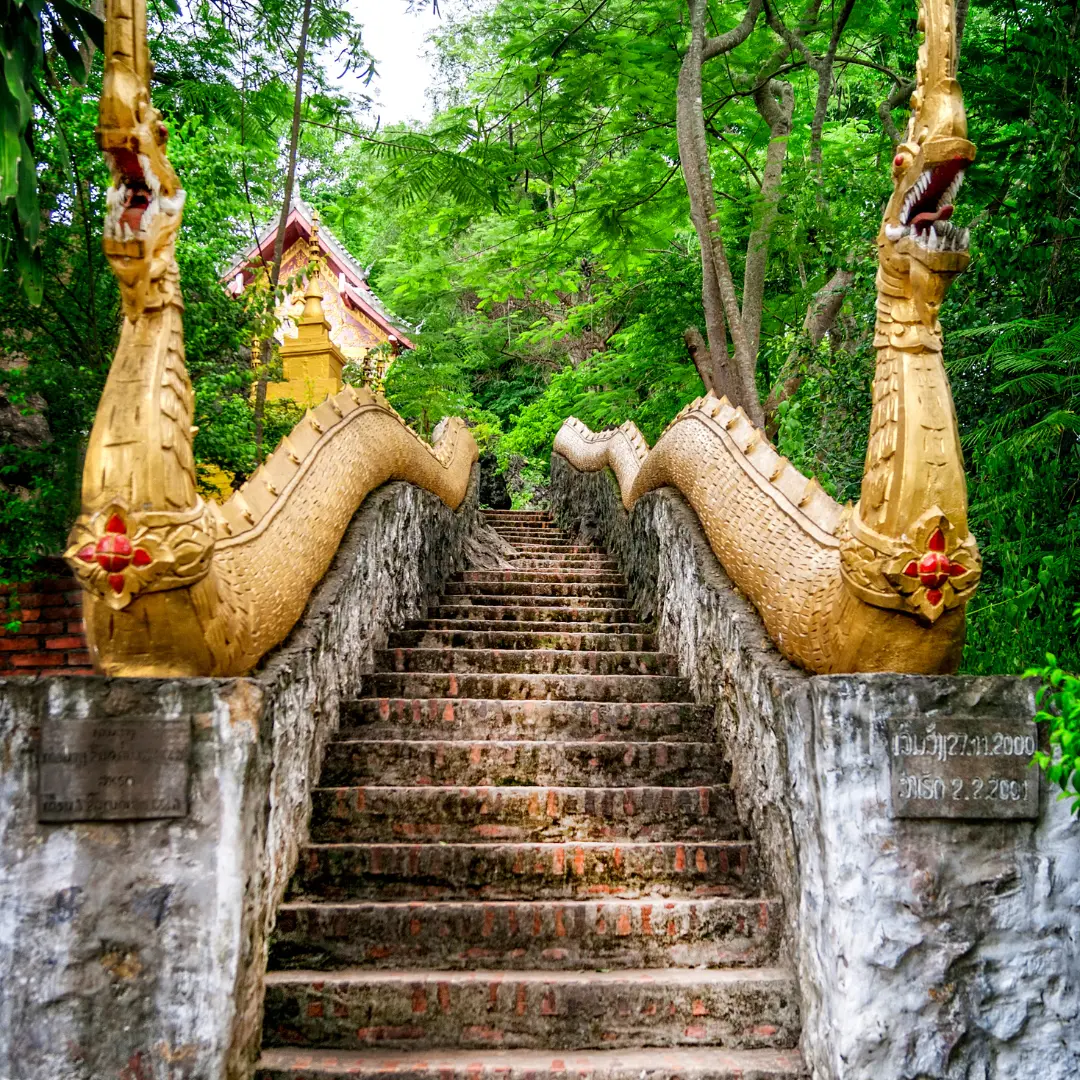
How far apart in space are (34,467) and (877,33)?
658 centimetres

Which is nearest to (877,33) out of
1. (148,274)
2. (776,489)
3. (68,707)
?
(776,489)

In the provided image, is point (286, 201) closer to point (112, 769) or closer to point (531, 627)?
point (531, 627)

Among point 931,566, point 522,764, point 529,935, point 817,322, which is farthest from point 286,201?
point 931,566

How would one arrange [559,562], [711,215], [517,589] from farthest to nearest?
[559,562] < [517,589] < [711,215]

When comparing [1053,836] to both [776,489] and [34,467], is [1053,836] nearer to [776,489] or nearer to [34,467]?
[776,489]

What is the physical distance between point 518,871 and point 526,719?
0.89 m

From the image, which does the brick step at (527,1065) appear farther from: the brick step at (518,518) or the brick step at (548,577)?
the brick step at (518,518)

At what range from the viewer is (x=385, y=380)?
11945 millimetres

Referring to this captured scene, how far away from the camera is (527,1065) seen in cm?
280

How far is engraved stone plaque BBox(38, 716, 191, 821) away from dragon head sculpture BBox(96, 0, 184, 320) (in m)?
1.15

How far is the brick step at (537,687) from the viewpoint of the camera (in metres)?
4.59

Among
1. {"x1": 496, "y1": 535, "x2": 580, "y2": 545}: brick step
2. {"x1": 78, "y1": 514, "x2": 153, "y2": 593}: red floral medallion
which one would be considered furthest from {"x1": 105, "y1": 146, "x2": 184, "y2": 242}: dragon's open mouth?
{"x1": 496, "y1": 535, "x2": 580, "y2": 545}: brick step

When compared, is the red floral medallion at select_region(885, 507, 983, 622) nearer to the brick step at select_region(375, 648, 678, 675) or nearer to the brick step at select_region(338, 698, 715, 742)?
the brick step at select_region(338, 698, 715, 742)

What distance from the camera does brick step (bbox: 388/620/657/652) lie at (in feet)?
17.3
